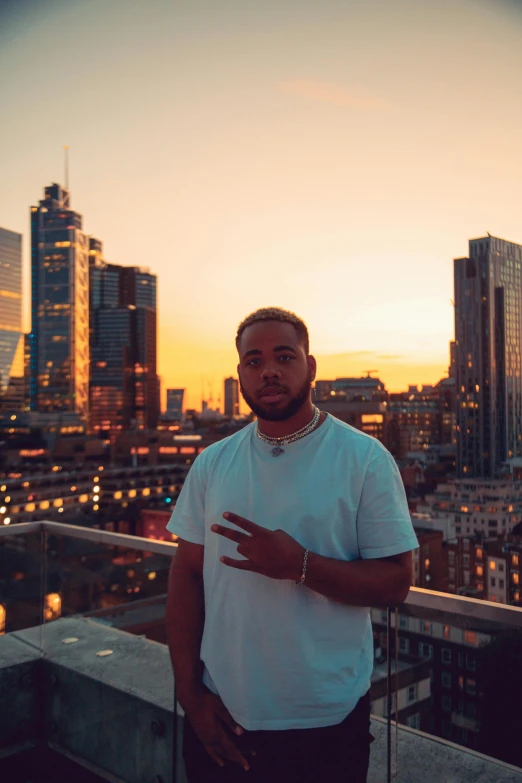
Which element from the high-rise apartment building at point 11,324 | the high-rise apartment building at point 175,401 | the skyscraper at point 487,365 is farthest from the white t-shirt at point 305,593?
the high-rise apartment building at point 175,401

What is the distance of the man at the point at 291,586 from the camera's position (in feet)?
3.73

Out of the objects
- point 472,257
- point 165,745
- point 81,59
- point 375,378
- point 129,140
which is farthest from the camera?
point 375,378

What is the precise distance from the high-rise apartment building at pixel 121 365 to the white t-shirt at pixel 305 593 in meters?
133

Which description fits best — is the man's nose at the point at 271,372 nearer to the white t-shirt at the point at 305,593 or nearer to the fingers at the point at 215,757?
the white t-shirt at the point at 305,593

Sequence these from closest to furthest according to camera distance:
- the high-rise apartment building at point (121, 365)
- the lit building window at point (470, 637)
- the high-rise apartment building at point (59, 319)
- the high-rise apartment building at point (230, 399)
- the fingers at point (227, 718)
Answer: the fingers at point (227, 718)
the lit building window at point (470, 637)
the high-rise apartment building at point (59, 319)
the high-rise apartment building at point (121, 365)
the high-rise apartment building at point (230, 399)

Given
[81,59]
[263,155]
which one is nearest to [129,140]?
[81,59]

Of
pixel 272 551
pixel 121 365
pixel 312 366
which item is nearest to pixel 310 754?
pixel 272 551

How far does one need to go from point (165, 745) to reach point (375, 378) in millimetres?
123391

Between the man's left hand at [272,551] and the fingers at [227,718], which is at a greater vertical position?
the man's left hand at [272,551]

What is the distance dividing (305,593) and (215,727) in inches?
13.3

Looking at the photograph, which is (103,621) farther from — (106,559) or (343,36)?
(343,36)

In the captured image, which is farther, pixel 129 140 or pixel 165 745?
pixel 129 140

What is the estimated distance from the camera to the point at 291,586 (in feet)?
3.84

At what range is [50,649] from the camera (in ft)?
9.02
